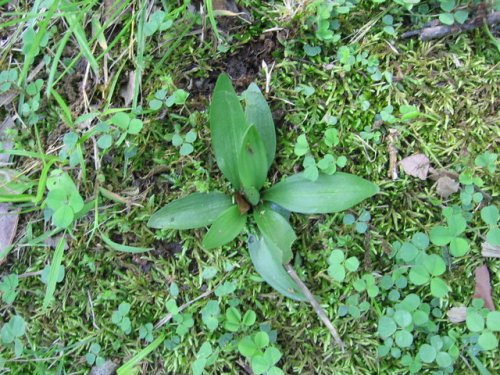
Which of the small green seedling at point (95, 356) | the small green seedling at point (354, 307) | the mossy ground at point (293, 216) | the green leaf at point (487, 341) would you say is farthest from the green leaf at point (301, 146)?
the small green seedling at point (95, 356)

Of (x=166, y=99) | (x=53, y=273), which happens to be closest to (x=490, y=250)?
(x=166, y=99)

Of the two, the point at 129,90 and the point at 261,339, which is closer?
the point at 261,339

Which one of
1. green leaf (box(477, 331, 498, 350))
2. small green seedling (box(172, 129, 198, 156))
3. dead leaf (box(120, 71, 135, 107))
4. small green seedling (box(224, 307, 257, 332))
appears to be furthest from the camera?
dead leaf (box(120, 71, 135, 107))

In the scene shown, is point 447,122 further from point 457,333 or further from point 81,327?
point 81,327

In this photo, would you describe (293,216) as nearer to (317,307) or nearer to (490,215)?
(317,307)

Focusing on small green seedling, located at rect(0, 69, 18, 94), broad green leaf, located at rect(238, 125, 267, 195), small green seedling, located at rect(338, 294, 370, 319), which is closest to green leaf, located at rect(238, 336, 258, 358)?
small green seedling, located at rect(338, 294, 370, 319)

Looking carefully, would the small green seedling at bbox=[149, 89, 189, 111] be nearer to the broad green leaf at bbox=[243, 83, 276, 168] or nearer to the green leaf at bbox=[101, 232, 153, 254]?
the broad green leaf at bbox=[243, 83, 276, 168]
